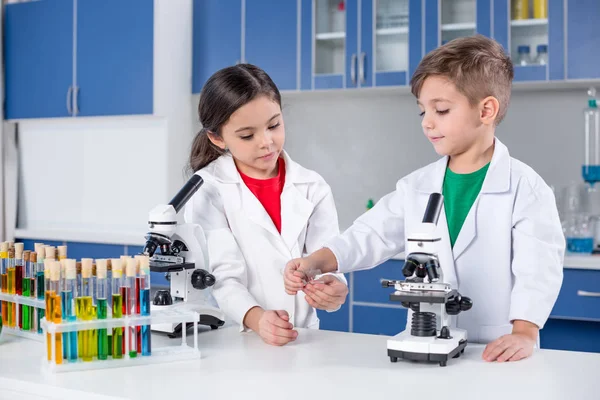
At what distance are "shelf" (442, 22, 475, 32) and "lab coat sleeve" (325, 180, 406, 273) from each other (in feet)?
6.94

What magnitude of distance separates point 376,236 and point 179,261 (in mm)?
482

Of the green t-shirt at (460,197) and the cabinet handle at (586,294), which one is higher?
the green t-shirt at (460,197)

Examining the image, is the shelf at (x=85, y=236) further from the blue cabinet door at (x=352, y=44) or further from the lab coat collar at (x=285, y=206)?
the lab coat collar at (x=285, y=206)

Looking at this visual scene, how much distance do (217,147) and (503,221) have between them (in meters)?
0.83

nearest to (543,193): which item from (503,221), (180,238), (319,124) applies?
(503,221)

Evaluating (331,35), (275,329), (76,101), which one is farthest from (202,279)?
(76,101)

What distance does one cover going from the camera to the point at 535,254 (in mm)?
1528

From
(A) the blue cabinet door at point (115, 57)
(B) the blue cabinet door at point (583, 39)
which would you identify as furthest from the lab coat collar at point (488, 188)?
(A) the blue cabinet door at point (115, 57)

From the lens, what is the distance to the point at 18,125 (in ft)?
15.8

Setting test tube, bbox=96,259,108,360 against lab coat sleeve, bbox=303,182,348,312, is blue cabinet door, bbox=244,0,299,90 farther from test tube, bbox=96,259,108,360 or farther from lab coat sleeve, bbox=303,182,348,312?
test tube, bbox=96,259,108,360

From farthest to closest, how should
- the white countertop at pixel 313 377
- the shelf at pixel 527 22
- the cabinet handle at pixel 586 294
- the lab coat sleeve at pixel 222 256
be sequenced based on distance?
the shelf at pixel 527 22
the cabinet handle at pixel 586 294
the lab coat sleeve at pixel 222 256
the white countertop at pixel 313 377

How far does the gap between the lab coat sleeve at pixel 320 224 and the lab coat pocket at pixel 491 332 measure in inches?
19.8

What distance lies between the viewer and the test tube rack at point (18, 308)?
1.55 meters

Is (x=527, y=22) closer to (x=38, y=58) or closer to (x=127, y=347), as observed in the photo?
(x=127, y=347)
